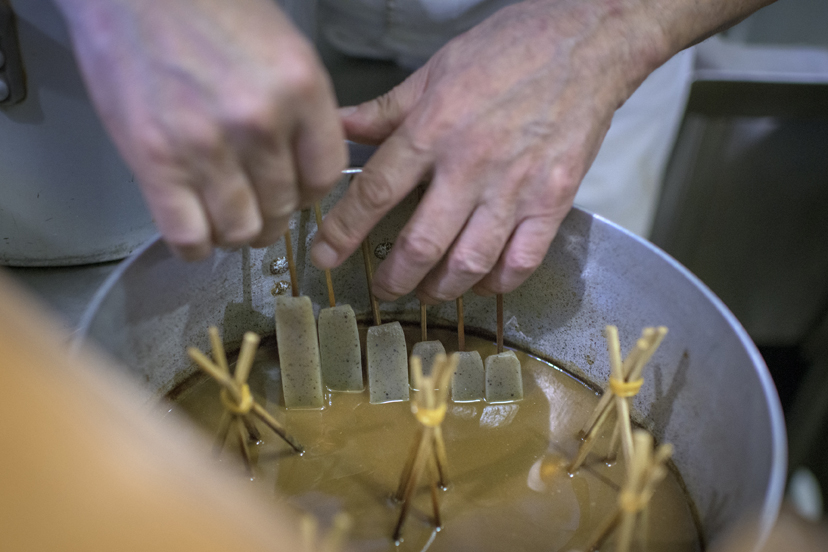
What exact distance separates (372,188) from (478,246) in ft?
0.38

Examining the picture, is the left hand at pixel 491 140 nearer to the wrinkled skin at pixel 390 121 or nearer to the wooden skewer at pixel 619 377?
the wrinkled skin at pixel 390 121

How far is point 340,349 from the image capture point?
0.69 m

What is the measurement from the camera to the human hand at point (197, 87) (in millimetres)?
364

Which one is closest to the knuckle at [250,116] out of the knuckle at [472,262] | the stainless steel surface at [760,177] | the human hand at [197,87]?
the human hand at [197,87]

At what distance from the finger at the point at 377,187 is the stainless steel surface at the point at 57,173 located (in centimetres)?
26

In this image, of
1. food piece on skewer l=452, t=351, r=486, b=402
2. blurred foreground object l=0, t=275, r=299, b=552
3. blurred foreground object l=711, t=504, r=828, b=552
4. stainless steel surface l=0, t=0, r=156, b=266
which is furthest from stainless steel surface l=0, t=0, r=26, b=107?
blurred foreground object l=711, t=504, r=828, b=552

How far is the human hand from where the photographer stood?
36cm

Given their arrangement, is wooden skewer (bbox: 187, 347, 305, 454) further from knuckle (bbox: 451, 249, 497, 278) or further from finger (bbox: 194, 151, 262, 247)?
knuckle (bbox: 451, 249, 497, 278)

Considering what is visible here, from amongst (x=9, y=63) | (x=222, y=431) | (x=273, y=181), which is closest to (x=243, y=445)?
(x=222, y=431)

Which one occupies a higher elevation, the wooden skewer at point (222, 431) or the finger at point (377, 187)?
the finger at point (377, 187)

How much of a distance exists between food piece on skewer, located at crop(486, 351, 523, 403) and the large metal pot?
A: 0.09 meters

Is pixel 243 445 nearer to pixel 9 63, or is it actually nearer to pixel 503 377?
pixel 503 377

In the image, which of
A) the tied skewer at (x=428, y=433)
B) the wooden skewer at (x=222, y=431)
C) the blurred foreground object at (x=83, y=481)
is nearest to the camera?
the blurred foreground object at (x=83, y=481)

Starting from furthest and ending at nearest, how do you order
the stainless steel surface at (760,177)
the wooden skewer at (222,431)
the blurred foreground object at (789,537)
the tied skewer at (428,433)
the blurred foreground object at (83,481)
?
the stainless steel surface at (760,177) < the wooden skewer at (222,431) < the tied skewer at (428,433) < the blurred foreground object at (789,537) < the blurred foreground object at (83,481)
